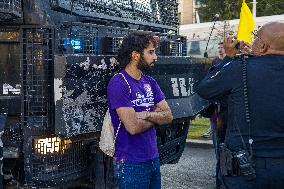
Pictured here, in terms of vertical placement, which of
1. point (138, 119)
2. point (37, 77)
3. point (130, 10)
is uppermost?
point (130, 10)

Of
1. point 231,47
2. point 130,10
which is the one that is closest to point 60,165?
point 231,47

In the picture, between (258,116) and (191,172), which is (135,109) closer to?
(258,116)

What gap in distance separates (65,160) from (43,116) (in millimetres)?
413

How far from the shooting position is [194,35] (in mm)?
20797

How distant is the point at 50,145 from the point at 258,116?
1.59 meters

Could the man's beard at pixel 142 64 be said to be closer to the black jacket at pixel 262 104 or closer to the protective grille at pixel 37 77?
the protective grille at pixel 37 77

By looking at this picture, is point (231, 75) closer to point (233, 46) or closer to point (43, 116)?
point (233, 46)

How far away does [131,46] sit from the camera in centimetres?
395

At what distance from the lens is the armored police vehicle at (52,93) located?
384 cm

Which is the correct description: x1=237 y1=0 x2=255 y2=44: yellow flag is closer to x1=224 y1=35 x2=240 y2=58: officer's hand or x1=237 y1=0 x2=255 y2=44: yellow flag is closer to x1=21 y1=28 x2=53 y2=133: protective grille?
x1=224 y1=35 x2=240 y2=58: officer's hand

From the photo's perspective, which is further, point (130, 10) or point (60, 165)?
point (130, 10)

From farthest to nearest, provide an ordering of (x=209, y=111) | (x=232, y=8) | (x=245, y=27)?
(x=232, y=8) < (x=245, y=27) < (x=209, y=111)

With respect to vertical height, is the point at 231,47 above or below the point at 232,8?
below

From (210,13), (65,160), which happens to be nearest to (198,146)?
(65,160)
